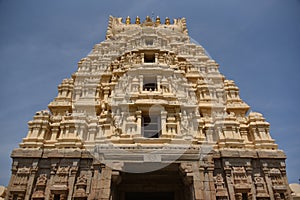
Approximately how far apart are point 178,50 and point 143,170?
12.4 m

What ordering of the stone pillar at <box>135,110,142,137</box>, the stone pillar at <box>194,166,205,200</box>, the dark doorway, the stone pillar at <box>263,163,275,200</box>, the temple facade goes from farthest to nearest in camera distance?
1. the dark doorway
2. the stone pillar at <box>135,110,142,137</box>
3. the stone pillar at <box>263,163,275,200</box>
4. the temple facade
5. the stone pillar at <box>194,166,205,200</box>

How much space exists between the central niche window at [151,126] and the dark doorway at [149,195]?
3.60m

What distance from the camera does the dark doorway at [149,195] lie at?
14.5 meters

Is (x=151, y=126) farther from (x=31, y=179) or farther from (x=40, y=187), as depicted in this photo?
(x=31, y=179)

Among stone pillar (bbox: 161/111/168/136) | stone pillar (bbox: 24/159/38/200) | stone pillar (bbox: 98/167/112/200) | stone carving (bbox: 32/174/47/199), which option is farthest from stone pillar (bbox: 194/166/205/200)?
stone pillar (bbox: 24/159/38/200)

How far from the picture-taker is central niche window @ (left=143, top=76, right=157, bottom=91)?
707 inches

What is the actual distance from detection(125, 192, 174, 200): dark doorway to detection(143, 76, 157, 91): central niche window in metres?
7.44

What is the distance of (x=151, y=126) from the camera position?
1504 cm

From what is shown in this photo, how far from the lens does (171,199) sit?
14.6 metres

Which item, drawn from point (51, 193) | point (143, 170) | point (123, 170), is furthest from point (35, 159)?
point (143, 170)

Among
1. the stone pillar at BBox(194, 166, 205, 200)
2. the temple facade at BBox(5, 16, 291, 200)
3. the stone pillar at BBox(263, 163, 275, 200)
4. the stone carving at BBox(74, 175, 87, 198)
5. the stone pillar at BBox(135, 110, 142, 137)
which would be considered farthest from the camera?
the stone pillar at BBox(135, 110, 142, 137)

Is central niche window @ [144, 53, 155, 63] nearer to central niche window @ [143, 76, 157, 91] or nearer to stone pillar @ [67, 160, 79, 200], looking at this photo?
central niche window @ [143, 76, 157, 91]

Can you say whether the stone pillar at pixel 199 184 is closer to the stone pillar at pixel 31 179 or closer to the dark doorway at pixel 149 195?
the dark doorway at pixel 149 195

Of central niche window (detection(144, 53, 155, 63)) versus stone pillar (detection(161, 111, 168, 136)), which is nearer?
stone pillar (detection(161, 111, 168, 136))
